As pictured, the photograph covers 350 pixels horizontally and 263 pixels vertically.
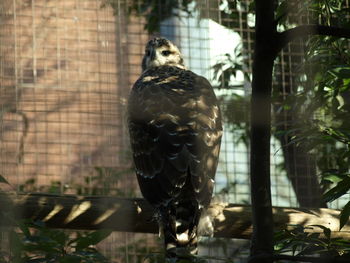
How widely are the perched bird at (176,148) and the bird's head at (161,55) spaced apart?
0.43 metres

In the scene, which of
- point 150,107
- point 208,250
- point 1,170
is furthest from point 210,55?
point 1,170

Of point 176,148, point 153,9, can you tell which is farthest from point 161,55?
point 176,148

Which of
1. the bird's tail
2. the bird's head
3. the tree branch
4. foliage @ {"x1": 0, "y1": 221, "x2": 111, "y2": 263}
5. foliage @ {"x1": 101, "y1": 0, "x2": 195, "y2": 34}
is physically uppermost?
foliage @ {"x1": 101, "y1": 0, "x2": 195, "y2": 34}

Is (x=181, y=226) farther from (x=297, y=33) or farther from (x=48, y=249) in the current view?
(x=297, y=33)

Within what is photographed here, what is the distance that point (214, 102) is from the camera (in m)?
2.59

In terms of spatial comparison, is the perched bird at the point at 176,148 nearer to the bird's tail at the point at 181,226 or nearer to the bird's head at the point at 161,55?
the bird's tail at the point at 181,226

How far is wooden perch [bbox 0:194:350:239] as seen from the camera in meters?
2.09

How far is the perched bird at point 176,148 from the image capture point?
→ 211 centimetres

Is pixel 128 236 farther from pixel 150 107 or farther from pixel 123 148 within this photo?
pixel 150 107

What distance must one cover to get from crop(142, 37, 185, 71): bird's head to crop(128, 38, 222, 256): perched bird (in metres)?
0.43

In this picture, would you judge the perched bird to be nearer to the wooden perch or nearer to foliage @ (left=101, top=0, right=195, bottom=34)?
the wooden perch

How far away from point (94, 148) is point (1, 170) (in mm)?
3280

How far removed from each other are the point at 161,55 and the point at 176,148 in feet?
3.59

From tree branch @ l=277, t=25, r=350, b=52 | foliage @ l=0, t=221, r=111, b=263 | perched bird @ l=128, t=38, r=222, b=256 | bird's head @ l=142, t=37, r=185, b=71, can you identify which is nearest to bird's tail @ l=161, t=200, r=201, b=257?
perched bird @ l=128, t=38, r=222, b=256
